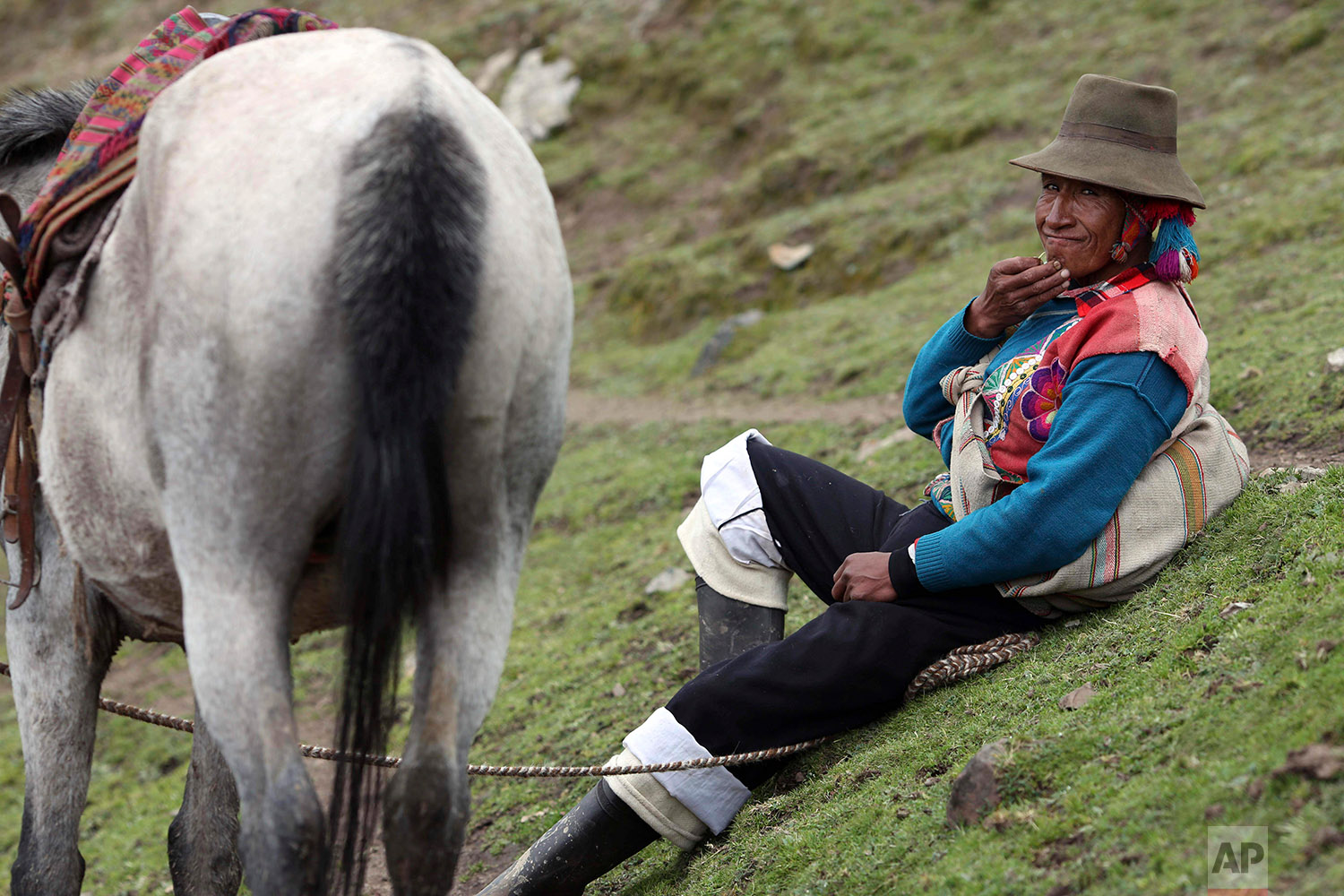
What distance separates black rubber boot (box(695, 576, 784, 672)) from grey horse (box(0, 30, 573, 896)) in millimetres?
1181

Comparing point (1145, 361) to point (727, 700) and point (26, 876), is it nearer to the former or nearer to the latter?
point (727, 700)

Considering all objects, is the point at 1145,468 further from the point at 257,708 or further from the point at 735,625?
the point at 257,708

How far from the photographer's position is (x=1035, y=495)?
99.6 inches

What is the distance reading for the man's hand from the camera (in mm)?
2807

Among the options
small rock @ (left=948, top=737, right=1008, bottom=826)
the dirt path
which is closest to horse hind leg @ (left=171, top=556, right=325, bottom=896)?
small rock @ (left=948, top=737, right=1008, bottom=826)

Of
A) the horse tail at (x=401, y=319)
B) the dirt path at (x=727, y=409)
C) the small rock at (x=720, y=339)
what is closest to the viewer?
the horse tail at (x=401, y=319)

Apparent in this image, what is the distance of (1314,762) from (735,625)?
1605mm

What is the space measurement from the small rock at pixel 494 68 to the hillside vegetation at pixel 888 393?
1.05ft

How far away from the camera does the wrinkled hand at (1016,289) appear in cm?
279

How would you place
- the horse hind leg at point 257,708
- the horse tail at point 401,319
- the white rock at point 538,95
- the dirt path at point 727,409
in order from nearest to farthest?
the horse tail at point 401,319, the horse hind leg at point 257,708, the dirt path at point 727,409, the white rock at point 538,95

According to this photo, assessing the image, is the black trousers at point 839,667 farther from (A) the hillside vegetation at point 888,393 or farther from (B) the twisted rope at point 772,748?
(A) the hillside vegetation at point 888,393

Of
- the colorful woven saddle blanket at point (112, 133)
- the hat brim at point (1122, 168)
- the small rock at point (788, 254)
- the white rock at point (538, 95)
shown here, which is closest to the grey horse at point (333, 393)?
the colorful woven saddle blanket at point (112, 133)

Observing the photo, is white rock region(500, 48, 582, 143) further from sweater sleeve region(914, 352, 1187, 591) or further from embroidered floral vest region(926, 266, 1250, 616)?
sweater sleeve region(914, 352, 1187, 591)

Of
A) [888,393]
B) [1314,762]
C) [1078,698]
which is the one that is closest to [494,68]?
[888,393]
